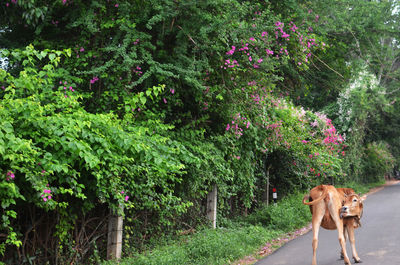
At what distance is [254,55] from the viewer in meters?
9.27

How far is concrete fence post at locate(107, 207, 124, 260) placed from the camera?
294 inches

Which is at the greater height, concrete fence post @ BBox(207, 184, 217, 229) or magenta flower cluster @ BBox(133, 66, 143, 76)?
magenta flower cluster @ BBox(133, 66, 143, 76)

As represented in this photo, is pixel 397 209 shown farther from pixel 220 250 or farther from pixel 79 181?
pixel 79 181

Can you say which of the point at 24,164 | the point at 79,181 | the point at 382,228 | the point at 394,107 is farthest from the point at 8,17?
the point at 394,107

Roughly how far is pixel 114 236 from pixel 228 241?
267 centimetres

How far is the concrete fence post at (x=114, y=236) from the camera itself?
7.46 meters

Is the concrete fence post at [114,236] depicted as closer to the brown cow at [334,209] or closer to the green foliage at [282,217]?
the brown cow at [334,209]

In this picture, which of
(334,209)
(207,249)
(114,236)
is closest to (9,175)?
(114,236)

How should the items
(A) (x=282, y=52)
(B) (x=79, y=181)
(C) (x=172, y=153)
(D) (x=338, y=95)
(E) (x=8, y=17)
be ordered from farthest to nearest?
(D) (x=338, y=95) < (A) (x=282, y=52) < (E) (x=8, y=17) < (C) (x=172, y=153) < (B) (x=79, y=181)

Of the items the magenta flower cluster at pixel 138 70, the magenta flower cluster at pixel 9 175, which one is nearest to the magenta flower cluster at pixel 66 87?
the magenta flower cluster at pixel 138 70

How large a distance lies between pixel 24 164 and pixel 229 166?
6279 mm

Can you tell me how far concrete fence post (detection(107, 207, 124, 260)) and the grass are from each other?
0.21 meters

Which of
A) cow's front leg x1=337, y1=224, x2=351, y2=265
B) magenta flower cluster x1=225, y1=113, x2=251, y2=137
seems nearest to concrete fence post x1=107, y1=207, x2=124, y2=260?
magenta flower cluster x1=225, y1=113, x2=251, y2=137

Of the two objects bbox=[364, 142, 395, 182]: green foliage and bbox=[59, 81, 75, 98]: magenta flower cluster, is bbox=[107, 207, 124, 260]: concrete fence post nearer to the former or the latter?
bbox=[59, 81, 75, 98]: magenta flower cluster
